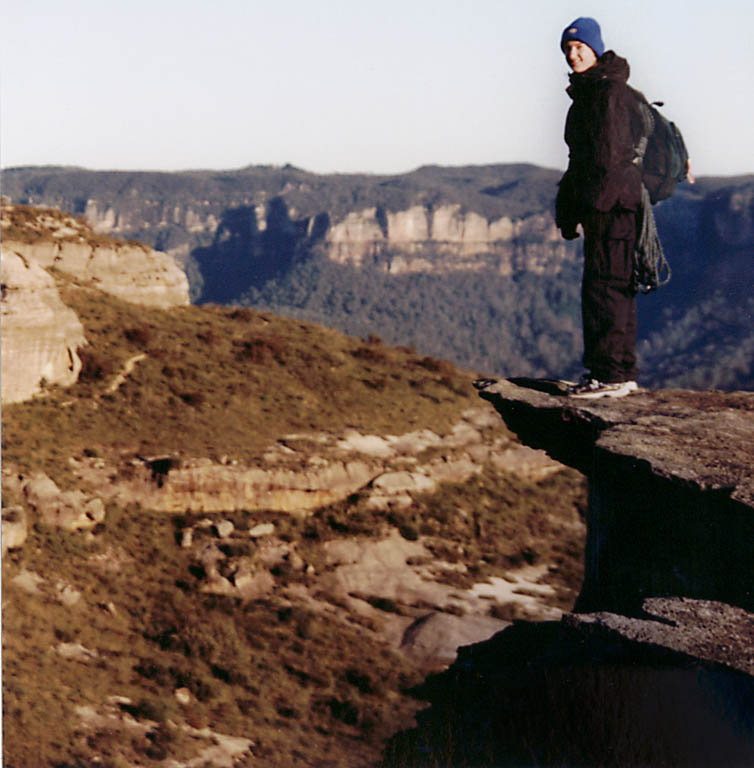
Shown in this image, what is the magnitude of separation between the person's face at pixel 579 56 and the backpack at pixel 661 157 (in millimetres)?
713

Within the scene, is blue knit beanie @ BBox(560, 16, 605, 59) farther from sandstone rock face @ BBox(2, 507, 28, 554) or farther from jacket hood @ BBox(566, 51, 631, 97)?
sandstone rock face @ BBox(2, 507, 28, 554)

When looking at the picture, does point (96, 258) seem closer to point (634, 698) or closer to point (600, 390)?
point (600, 390)

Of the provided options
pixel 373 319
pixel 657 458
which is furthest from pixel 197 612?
pixel 373 319

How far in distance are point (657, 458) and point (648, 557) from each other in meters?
1.20

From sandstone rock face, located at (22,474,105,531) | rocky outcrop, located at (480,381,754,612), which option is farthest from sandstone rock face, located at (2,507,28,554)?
rocky outcrop, located at (480,381,754,612)

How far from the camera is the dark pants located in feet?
26.4

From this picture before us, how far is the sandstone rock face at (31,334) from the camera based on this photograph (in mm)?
27656

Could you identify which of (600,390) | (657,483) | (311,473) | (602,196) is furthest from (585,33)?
(311,473)

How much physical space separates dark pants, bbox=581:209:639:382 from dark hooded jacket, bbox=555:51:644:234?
16 cm

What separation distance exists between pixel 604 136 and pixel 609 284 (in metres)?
1.32

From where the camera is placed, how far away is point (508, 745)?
19.7 feet

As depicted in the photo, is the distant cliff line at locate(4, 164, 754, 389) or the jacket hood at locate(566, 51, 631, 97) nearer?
the jacket hood at locate(566, 51, 631, 97)

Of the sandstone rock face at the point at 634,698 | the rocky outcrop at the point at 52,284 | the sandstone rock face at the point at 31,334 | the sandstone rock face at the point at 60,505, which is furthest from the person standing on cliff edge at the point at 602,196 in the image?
the sandstone rock face at the point at 31,334

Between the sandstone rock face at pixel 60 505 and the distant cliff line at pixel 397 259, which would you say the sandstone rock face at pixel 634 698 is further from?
the distant cliff line at pixel 397 259
